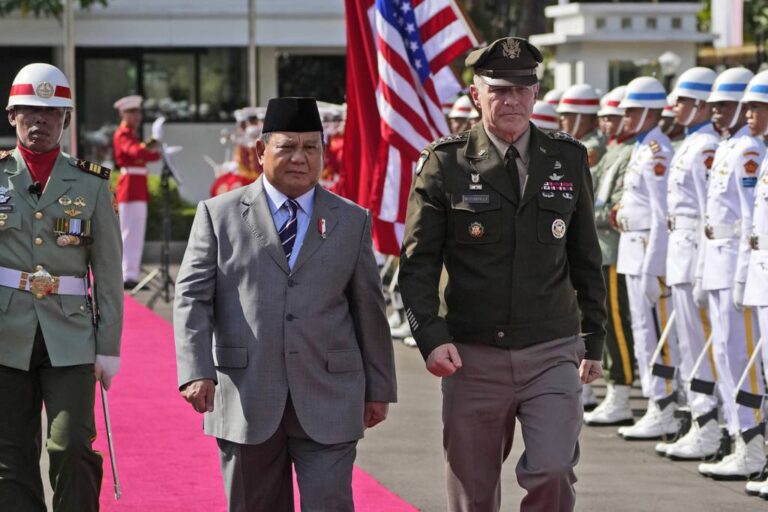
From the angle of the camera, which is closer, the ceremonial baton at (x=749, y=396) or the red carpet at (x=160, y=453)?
the red carpet at (x=160, y=453)

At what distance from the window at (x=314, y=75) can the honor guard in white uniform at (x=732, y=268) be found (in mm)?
24091

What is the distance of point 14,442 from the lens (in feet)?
22.0

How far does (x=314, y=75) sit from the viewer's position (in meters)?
33.8

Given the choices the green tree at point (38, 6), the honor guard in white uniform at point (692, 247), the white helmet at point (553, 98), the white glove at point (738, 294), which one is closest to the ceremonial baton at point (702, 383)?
the honor guard in white uniform at point (692, 247)

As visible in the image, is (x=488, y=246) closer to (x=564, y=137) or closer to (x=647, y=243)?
(x=564, y=137)

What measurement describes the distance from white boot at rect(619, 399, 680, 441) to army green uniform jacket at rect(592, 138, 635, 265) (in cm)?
135

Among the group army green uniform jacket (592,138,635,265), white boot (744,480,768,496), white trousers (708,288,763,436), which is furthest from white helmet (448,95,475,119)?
white boot (744,480,768,496)

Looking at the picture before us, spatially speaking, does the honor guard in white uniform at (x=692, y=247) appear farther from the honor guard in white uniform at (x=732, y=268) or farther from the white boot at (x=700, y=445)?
the honor guard in white uniform at (x=732, y=268)

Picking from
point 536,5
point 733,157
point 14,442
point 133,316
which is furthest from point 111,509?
point 536,5

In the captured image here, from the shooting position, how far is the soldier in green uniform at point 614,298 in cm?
1150

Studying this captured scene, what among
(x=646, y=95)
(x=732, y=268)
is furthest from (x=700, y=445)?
(x=646, y=95)

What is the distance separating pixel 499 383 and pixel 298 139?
3.90 feet

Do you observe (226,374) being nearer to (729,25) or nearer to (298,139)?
(298,139)

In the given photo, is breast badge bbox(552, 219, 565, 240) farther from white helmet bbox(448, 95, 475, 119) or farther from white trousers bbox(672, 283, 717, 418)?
white helmet bbox(448, 95, 475, 119)
